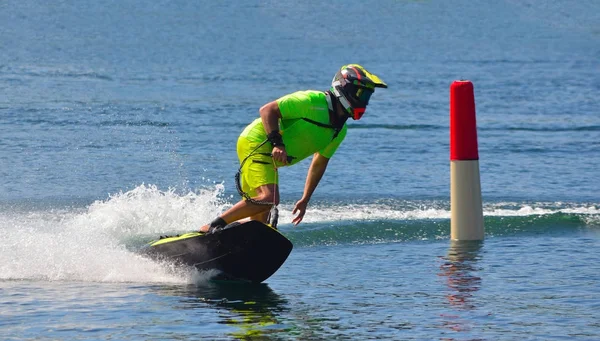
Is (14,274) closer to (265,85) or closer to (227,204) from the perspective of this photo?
(227,204)

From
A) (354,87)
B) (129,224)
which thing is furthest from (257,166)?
(129,224)

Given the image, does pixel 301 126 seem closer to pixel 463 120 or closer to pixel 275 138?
pixel 275 138

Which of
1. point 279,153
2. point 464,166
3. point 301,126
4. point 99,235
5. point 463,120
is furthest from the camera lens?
point 99,235

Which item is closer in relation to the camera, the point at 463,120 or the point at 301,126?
the point at 301,126

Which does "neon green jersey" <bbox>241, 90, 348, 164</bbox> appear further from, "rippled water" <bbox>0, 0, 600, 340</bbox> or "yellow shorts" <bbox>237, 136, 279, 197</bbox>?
"rippled water" <bbox>0, 0, 600, 340</bbox>

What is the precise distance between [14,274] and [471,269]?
3.38 m

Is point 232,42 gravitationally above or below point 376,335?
above

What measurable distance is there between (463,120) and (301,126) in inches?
77.2

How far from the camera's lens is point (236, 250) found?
8.85 meters

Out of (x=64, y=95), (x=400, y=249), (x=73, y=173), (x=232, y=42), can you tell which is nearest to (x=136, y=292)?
(x=400, y=249)

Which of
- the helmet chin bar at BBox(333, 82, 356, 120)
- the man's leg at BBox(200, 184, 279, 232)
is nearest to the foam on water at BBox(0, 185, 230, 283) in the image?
the man's leg at BBox(200, 184, 279, 232)

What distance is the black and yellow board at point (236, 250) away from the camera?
877 cm

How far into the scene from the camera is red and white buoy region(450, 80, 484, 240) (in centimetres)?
1022

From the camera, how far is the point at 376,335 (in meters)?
7.28
